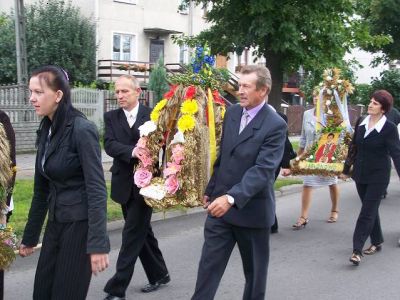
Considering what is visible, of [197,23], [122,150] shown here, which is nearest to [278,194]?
[122,150]

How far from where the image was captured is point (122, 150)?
496cm

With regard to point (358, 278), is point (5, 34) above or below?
above

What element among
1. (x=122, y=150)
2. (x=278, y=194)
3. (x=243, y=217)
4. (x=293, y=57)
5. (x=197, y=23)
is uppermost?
(x=197, y=23)

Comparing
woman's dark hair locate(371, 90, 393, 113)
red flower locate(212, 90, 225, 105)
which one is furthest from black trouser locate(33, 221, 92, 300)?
woman's dark hair locate(371, 90, 393, 113)

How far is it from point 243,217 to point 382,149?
2.99 meters

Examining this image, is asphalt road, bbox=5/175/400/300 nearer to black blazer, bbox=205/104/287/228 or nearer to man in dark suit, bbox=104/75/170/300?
man in dark suit, bbox=104/75/170/300

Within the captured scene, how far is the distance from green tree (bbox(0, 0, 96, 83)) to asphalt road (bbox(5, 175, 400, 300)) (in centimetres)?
1842

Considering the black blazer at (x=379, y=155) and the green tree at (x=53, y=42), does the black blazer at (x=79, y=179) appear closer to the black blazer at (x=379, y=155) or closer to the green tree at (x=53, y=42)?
the black blazer at (x=379, y=155)

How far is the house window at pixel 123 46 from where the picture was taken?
1175 inches

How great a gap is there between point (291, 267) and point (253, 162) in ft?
8.97

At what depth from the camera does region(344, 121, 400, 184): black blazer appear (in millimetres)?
6375

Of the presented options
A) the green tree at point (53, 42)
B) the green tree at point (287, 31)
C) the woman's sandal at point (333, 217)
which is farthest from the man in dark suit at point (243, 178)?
the green tree at point (53, 42)

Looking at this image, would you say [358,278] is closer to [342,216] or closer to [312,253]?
[312,253]

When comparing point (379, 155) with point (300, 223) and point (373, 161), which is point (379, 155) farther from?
point (300, 223)
